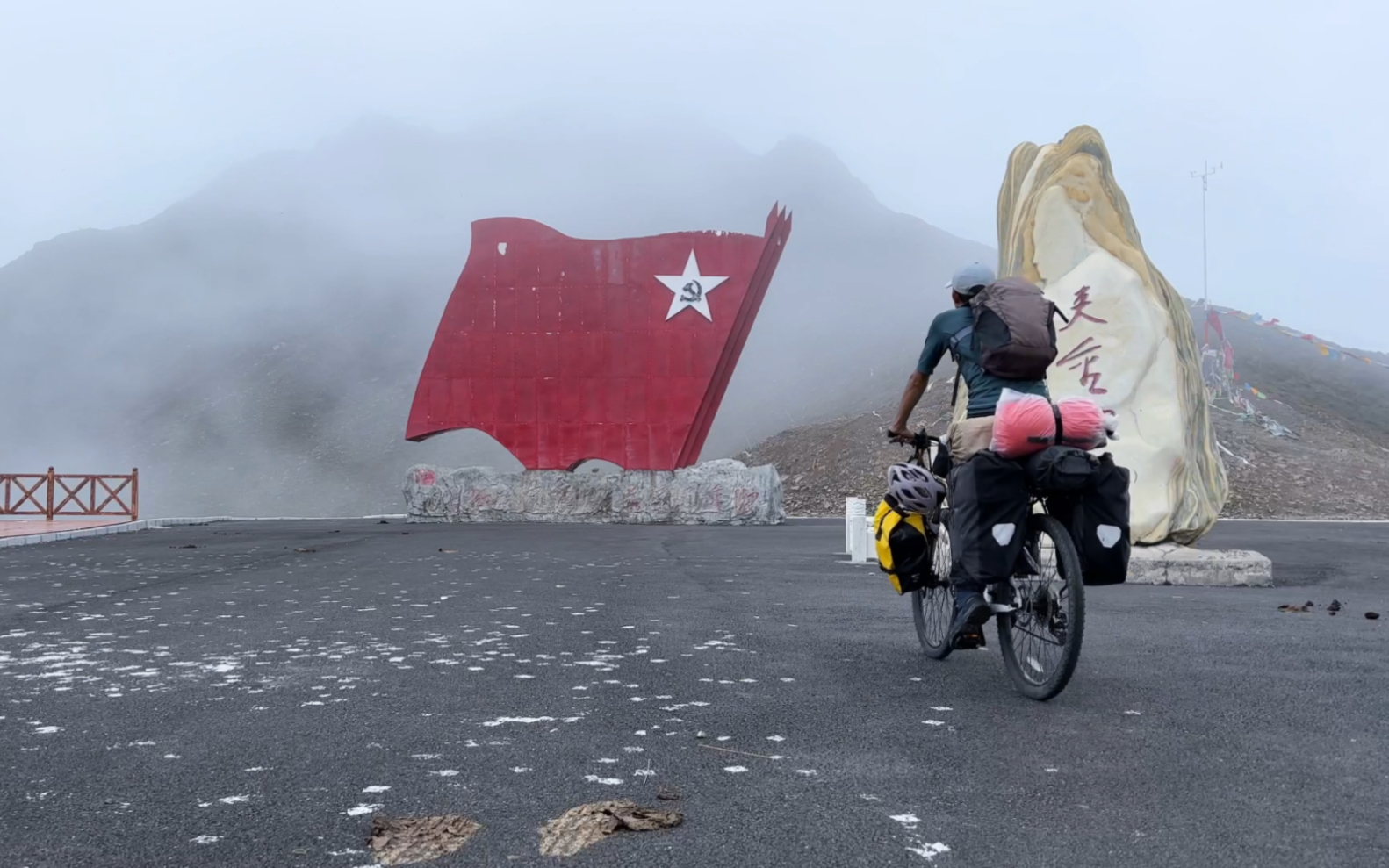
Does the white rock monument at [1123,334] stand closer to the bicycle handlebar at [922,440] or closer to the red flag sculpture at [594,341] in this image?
the bicycle handlebar at [922,440]

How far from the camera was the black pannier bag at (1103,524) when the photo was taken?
4184 millimetres

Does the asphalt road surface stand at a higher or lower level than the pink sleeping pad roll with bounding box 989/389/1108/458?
lower

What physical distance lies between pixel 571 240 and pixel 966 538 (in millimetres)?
18791

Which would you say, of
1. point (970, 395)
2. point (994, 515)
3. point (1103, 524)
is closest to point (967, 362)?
point (970, 395)

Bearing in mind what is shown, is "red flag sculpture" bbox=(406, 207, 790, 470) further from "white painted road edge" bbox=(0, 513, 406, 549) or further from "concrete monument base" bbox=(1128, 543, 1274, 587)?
"concrete monument base" bbox=(1128, 543, 1274, 587)

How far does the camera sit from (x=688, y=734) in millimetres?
3715

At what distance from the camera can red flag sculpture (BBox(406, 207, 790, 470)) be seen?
21.6 m

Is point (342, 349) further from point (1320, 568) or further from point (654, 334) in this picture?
point (1320, 568)

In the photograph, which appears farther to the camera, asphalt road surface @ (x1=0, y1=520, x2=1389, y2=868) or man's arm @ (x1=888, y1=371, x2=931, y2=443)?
man's arm @ (x1=888, y1=371, x2=931, y2=443)

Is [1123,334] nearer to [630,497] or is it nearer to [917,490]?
[917,490]

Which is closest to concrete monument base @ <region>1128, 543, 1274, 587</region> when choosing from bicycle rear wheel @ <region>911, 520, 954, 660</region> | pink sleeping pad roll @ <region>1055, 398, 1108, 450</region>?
bicycle rear wheel @ <region>911, 520, 954, 660</region>

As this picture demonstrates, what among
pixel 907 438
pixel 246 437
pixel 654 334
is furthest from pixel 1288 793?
pixel 246 437

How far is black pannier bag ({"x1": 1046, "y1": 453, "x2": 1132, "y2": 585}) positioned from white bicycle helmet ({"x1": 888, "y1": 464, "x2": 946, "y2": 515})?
0.69m

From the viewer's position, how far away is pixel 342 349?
91562 mm
